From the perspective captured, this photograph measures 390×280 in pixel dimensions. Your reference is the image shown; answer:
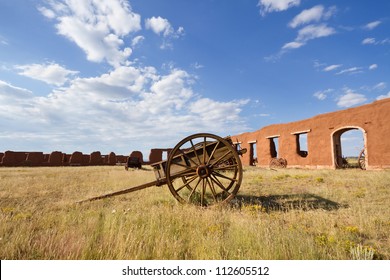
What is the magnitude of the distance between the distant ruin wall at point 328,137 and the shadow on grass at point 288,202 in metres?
9.28

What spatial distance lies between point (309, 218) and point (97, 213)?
3.90 meters

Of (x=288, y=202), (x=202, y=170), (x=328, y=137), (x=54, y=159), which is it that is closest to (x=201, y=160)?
(x=202, y=170)

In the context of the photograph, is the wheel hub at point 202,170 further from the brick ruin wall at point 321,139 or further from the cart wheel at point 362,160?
the cart wheel at point 362,160

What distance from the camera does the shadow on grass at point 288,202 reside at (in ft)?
18.1

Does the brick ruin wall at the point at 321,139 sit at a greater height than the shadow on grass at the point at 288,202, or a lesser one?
greater

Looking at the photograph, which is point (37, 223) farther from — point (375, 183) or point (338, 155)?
point (338, 155)

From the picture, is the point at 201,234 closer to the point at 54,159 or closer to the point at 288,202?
the point at 288,202

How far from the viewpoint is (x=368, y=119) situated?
14.1m

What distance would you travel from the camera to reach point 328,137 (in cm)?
1630

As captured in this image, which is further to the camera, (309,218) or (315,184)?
(315,184)

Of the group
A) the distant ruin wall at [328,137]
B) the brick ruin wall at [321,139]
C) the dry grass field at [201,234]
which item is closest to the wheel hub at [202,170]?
the dry grass field at [201,234]

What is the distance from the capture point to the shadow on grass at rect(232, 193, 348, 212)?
18.1 feet
